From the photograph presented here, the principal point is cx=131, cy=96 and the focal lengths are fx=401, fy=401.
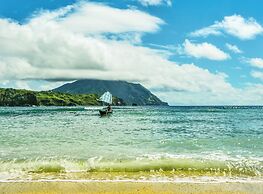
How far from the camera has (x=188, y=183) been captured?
19281mm

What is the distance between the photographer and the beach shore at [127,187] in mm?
17406

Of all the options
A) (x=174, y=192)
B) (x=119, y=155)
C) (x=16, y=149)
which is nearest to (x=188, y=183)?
(x=174, y=192)

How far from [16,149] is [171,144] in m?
14.6

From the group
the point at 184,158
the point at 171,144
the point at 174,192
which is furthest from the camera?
the point at 171,144

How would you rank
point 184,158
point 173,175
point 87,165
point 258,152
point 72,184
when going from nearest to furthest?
point 72,184, point 173,175, point 87,165, point 184,158, point 258,152

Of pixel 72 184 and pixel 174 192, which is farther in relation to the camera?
pixel 72 184

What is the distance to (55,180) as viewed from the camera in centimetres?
1998

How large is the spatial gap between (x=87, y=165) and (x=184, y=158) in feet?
23.7

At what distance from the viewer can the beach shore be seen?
1741 centimetres

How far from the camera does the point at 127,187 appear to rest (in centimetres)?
1825

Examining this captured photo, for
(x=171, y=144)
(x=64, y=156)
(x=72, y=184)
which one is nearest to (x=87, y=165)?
(x=64, y=156)

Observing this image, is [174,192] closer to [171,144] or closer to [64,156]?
[64,156]

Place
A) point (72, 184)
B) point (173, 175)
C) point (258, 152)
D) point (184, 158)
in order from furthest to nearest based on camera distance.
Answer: point (258, 152) < point (184, 158) < point (173, 175) < point (72, 184)

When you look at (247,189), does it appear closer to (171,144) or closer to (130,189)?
(130,189)
